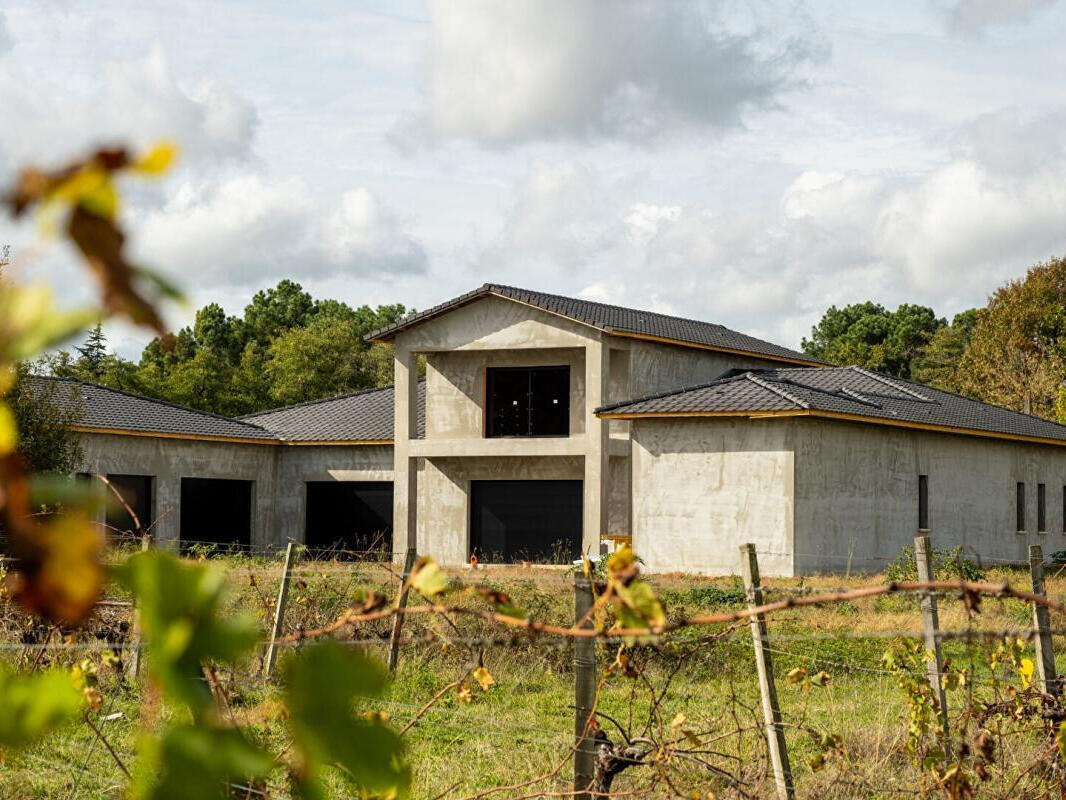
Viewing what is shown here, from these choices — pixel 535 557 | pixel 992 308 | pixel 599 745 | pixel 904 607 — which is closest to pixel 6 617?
pixel 599 745

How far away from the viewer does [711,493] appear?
2627 cm

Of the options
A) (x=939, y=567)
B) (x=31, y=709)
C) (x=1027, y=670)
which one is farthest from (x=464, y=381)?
(x=31, y=709)

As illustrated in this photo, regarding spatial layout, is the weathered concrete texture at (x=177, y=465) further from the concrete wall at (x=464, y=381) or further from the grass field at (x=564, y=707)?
the grass field at (x=564, y=707)

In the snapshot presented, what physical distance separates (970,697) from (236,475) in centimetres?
2878

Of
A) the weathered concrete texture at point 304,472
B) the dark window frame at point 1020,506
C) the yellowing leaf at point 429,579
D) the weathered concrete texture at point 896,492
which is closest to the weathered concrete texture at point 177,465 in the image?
the weathered concrete texture at point 304,472

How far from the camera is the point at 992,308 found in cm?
5519

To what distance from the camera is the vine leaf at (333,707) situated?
2.60 feet

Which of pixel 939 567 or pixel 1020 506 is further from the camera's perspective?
pixel 1020 506

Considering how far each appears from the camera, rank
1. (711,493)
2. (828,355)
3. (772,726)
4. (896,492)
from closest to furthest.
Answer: (772,726), (711,493), (896,492), (828,355)

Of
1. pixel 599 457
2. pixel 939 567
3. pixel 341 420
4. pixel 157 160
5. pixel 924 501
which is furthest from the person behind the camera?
pixel 341 420

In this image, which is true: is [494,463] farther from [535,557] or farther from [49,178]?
[49,178]

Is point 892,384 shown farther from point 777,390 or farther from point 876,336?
point 876,336

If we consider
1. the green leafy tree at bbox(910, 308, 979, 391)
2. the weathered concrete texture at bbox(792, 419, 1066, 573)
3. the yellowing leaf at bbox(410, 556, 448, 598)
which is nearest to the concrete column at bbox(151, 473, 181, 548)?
the weathered concrete texture at bbox(792, 419, 1066, 573)

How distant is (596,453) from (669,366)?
136 inches
